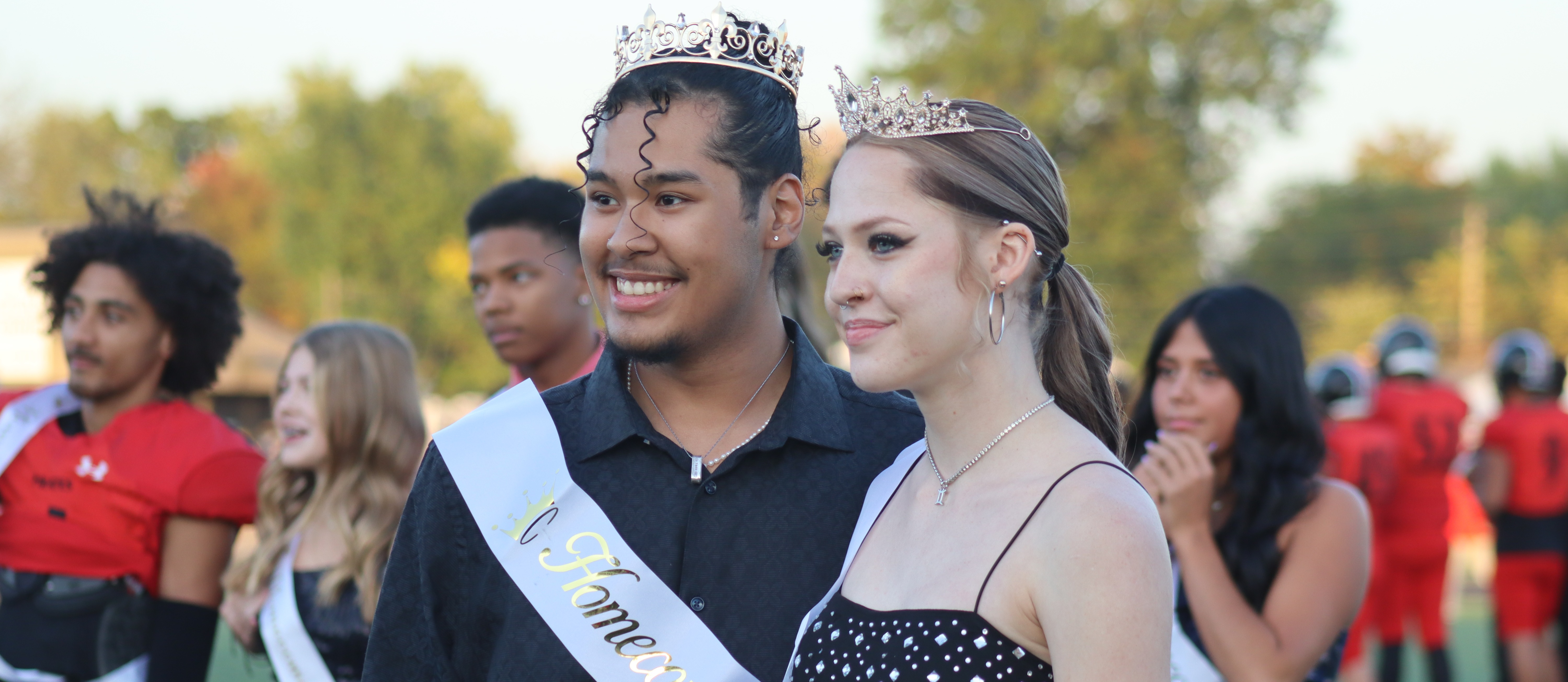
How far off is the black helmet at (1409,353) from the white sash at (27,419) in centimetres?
640

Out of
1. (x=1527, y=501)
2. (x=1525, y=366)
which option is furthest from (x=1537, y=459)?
(x=1525, y=366)

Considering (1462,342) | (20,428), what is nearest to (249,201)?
(1462,342)

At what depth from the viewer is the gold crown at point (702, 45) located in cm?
211

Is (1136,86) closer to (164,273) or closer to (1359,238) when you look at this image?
(164,273)

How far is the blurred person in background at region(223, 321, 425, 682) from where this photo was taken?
308cm

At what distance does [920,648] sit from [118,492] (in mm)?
2446

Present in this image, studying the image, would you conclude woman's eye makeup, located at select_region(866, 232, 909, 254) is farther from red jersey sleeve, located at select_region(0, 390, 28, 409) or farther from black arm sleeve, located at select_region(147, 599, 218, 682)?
red jersey sleeve, located at select_region(0, 390, 28, 409)

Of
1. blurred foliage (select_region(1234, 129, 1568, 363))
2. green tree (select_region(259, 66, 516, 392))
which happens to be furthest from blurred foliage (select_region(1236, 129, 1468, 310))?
green tree (select_region(259, 66, 516, 392))

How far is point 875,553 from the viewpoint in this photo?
183 cm

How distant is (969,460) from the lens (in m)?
1.74

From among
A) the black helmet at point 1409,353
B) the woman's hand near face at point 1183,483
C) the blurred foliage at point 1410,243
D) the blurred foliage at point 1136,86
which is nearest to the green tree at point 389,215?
the blurred foliage at point 1136,86

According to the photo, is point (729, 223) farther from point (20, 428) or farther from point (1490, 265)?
point (1490, 265)

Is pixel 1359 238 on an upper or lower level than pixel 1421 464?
upper

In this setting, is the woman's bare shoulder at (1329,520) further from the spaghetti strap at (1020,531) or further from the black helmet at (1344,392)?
the black helmet at (1344,392)
